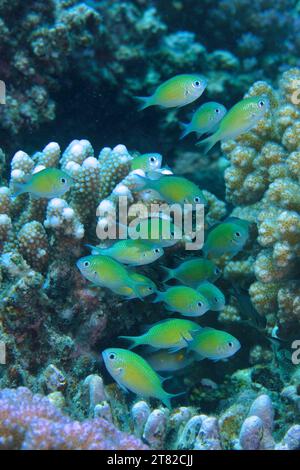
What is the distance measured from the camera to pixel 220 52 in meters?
7.37

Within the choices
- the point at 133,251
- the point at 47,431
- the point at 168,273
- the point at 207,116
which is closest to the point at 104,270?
the point at 133,251

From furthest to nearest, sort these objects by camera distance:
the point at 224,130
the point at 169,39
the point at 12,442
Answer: the point at 169,39
the point at 224,130
the point at 12,442

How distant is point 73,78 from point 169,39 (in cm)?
187

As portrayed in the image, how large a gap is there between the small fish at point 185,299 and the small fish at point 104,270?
37 centimetres

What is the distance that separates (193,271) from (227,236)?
17.2 inches

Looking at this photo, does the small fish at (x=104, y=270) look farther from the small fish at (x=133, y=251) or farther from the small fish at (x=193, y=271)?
the small fish at (x=193, y=271)

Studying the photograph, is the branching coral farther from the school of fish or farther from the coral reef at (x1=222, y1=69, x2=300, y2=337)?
the coral reef at (x1=222, y1=69, x2=300, y2=337)

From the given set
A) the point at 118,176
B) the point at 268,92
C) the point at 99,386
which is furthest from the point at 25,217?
the point at 268,92

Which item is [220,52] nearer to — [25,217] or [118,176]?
[118,176]

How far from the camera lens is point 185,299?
3.59m

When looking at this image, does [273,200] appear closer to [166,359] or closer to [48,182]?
[166,359]

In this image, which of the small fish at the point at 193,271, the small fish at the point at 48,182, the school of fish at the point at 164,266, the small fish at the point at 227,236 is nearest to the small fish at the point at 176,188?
the school of fish at the point at 164,266

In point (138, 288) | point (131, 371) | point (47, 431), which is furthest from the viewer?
point (138, 288)

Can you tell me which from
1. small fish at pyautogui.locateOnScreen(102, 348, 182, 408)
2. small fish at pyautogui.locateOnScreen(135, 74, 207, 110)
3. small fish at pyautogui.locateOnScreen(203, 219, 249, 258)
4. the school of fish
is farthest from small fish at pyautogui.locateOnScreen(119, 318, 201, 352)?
small fish at pyautogui.locateOnScreen(135, 74, 207, 110)
